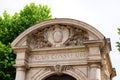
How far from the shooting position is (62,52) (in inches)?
492

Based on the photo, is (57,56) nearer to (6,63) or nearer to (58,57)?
(58,57)

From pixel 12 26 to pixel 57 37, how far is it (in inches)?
288

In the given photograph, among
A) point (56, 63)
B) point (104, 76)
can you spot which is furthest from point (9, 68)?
point (104, 76)

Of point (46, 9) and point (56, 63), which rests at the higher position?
point (46, 9)

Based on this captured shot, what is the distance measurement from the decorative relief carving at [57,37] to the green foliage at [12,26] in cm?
461

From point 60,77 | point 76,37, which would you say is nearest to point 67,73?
point 60,77

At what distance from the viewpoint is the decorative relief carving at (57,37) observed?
12.6m

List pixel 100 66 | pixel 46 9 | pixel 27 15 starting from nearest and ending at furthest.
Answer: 1. pixel 100 66
2. pixel 27 15
3. pixel 46 9

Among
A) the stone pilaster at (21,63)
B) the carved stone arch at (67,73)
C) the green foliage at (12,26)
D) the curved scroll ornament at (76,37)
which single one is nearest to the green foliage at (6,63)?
the green foliage at (12,26)

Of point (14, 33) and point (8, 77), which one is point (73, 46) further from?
point (14, 33)

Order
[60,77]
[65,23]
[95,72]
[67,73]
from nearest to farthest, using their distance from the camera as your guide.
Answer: [95,72]
[67,73]
[60,77]
[65,23]

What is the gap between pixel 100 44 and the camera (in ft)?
38.8

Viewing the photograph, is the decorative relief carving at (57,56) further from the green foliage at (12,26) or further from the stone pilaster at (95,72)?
the green foliage at (12,26)

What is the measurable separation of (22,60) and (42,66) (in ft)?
3.22
